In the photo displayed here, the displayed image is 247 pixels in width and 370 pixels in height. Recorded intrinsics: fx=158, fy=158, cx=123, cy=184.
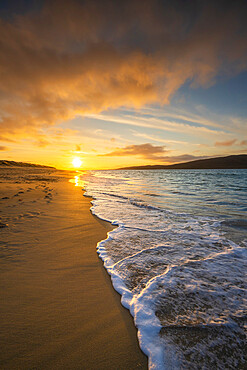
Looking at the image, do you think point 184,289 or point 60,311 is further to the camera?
point 184,289

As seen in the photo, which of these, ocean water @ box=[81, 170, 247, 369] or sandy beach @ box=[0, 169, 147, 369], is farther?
ocean water @ box=[81, 170, 247, 369]

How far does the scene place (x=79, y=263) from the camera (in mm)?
2873

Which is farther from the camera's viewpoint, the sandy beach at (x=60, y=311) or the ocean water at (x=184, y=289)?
the ocean water at (x=184, y=289)

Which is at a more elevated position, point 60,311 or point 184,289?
point 60,311

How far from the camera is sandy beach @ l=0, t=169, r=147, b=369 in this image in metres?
1.43

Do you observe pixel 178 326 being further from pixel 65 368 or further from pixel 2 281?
pixel 2 281

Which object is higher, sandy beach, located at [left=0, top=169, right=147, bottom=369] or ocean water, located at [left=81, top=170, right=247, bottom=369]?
sandy beach, located at [left=0, top=169, right=147, bottom=369]

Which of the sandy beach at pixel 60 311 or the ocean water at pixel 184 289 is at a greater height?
the sandy beach at pixel 60 311

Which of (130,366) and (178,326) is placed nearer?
(130,366)

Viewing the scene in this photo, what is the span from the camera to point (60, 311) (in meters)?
1.89

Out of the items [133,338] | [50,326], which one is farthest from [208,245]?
[50,326]

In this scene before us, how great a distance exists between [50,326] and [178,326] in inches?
55.4

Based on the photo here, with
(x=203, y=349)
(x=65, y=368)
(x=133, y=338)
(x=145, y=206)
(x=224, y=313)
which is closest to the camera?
(x=65, y=368)

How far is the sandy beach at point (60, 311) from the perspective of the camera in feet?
4.68
